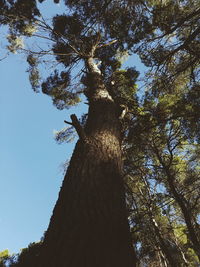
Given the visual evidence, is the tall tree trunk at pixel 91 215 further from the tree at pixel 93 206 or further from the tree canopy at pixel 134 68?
the tree canopy at pixel 134 68

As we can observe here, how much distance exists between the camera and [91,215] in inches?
68.7

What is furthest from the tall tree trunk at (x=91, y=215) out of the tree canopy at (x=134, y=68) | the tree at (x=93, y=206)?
the tree canopy at (x=134, y=68)

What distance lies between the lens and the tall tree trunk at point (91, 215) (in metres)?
1.48

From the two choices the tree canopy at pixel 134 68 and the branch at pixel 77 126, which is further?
the tree canopy at pixel 134 68

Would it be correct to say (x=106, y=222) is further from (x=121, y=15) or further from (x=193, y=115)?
(x=121, y=15)

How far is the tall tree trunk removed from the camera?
1.48m

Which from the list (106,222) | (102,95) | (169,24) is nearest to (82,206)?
(106,222)

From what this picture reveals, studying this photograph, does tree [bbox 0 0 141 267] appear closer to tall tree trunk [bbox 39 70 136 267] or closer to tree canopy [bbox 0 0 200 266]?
tall tree trunk [bbox 39 70 136 267]

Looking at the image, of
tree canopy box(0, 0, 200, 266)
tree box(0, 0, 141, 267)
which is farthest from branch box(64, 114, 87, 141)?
tree canopy box(0, 0, 200, 266)

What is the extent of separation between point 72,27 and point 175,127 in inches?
230

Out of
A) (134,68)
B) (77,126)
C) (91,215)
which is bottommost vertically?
(91,215)

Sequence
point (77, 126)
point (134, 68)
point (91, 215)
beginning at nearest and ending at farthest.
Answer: point (91, 215)
point (77, 126)
point (134, 68)

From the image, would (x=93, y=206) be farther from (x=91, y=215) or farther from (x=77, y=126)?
(x=77, y=126)

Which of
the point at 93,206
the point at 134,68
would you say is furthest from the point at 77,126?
the point at 134,68
